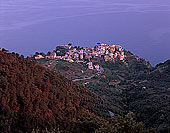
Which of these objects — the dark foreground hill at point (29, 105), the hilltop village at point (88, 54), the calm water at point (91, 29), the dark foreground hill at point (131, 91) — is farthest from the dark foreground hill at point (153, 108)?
the calm water at point (91, 29)

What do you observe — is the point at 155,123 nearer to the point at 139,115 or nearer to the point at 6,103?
the point at 139,115

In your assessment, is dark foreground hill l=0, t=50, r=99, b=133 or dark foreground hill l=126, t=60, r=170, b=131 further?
dark foreground hill l=126, t=60, r=170, b=131

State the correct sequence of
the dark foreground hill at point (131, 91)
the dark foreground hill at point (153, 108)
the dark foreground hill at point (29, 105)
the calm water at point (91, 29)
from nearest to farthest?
the dark foreground hill at point (29, 105), the dark foreground hill at point (153, 108), the dark foreground hill at point (131, 91), the calm water at point (91, 29)

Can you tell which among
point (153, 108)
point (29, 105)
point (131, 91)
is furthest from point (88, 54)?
point (29, 105)

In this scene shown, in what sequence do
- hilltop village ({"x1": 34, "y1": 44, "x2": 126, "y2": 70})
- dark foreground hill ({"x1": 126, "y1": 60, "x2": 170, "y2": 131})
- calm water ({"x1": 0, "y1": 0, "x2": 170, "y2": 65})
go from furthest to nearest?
1. calm water ({"x1": 0, "y1": 0, "x2": 170, "y2": 65})
2. hilltop village ({"x1": 34, "y1": 44, "x2": 126, "y2": 70})
3. dark foreground hill ({"x1": 126, "y1": 60, "x2": 170, "y2": 131})

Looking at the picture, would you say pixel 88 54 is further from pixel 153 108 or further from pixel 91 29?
pixel 91 29

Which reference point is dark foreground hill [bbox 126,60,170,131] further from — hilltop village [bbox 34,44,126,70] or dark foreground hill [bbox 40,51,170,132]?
hilltop village [bbox 34,44,126,70]

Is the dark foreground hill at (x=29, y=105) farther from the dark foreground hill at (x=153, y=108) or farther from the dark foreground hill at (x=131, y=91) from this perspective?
the dark foreground hill at (x=153, y=108)

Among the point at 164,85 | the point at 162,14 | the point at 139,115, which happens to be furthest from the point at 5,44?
the point at 162,14

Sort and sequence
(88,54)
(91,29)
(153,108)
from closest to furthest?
(153,108) < (88,54) < (91,29)

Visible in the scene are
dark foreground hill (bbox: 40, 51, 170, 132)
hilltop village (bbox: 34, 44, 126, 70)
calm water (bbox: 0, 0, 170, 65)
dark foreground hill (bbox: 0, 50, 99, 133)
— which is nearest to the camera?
dark foreground hill (bbox: 0, 50, 99, 133)

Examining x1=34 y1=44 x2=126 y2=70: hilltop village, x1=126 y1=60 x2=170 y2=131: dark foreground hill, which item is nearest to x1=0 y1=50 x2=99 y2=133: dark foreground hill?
x1=126 y1=60 x2=170 y2=131: dark foreground hill

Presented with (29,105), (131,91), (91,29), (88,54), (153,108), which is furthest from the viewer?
(91,29)

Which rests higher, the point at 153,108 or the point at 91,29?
the point at 91,29
